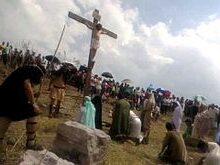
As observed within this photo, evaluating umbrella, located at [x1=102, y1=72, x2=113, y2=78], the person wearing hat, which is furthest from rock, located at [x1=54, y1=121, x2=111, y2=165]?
umbrella, located at [x1=102, y1=72, x2=113, y2=78]

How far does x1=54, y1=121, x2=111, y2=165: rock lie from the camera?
9320mm

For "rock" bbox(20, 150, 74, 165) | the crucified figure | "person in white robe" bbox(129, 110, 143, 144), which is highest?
the crucified figure

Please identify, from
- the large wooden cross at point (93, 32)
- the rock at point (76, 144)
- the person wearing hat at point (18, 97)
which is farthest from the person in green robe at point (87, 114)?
the person wearing hat at point (18, 97)

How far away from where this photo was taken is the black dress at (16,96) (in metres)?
8.07

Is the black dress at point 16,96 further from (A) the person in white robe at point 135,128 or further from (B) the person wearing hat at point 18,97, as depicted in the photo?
(A) the person in white robe at point 135,128

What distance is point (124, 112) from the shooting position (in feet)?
48.8

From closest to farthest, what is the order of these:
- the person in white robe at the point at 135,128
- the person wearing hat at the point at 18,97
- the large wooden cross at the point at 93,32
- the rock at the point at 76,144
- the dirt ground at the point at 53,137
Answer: the person wearing hat at the point at 18,97 → the dirt ground at the point at 53,137 → the rock at the point at 76,144 → the large wooden cross at the point at 93,32 → the person in white robe at the point at 135,128

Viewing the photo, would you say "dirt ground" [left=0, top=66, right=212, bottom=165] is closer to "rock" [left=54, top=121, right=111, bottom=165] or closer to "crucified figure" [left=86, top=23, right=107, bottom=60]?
"rock" [left=54, top=121, right=111, bottom=165]

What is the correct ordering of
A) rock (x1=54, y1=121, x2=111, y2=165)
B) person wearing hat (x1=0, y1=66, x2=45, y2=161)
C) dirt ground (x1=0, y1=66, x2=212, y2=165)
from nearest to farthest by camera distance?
person wearing hat (x1=0, y1=66, x2=45, y2=161), dirt ground (x1=0, y1=66, x2=212, y2=165), rock (x1=54, y1=121, x2=111, y2=165)

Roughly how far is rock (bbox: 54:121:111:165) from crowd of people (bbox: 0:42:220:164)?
3.17 ft

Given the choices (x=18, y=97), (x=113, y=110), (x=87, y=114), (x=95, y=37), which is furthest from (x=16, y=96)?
(x=113, y=110)

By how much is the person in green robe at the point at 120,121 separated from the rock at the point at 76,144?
16.4ft

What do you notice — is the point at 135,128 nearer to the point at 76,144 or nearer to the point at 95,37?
the point at 95,37

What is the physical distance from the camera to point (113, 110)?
1577 cm
